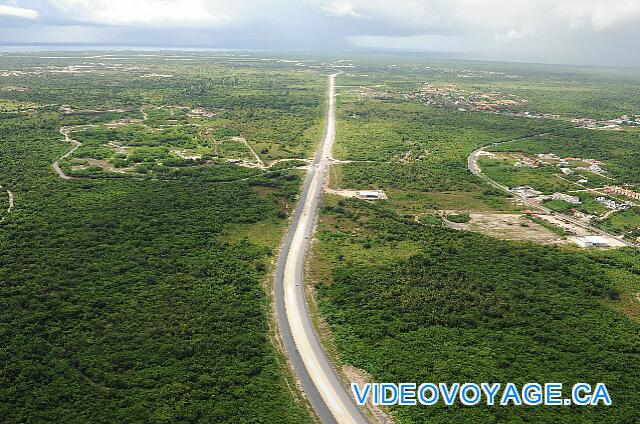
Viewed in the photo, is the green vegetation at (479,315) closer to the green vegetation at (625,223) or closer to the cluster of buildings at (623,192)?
the green vegetation at (625,223)

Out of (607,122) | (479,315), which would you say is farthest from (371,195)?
(607,122)

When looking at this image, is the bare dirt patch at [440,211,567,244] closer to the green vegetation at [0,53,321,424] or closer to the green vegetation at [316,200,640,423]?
the green vegetation at [316,200,640,423]

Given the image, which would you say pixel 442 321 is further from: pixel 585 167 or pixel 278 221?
pixel 585 167

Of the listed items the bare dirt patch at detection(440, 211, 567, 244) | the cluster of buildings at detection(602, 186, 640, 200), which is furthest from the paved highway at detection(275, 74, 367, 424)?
the cluster of buildings at detection(602, 186, 640, 200)

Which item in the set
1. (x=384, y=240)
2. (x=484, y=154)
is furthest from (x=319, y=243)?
(x=484, y=154)

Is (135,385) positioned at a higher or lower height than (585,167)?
lower

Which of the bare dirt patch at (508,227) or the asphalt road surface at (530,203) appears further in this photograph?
the asphalt road surface at (530,203)

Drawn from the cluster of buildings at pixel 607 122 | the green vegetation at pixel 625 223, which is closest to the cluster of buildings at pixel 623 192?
the green vegetation at pixel 625 223
